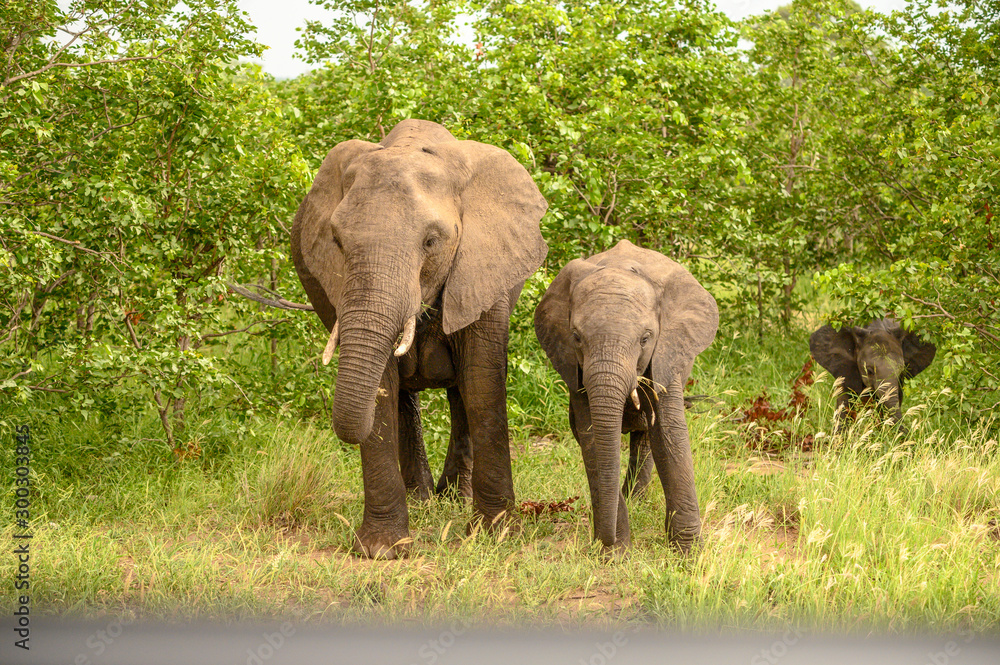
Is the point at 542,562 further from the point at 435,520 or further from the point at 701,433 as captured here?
the point at 701,433

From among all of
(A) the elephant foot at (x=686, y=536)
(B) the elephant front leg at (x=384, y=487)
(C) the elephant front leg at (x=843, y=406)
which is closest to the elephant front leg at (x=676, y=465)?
(A) the elephant foot at (x=686, y=536)

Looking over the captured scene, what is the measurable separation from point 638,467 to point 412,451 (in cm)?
148

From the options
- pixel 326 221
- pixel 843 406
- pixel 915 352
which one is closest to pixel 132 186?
pixel 326 221

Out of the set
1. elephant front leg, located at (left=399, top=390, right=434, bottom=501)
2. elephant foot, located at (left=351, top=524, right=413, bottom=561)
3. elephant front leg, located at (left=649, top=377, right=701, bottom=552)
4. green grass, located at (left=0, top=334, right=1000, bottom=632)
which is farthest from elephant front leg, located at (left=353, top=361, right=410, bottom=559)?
elephant front leg, located at (left=649, top=377, right=701, bottom=552)

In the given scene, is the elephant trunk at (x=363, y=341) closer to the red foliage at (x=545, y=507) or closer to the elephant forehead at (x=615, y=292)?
the elephant forehead at (x=615, y=292)

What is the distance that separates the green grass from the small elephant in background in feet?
0.77

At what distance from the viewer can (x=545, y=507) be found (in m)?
6.49

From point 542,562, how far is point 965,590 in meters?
2.08

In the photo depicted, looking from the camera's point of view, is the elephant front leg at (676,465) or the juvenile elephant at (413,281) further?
the elephant front leg at (676,465)

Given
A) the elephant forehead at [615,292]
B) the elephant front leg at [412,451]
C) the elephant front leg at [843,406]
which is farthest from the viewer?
the elephant front leg at [843,406]

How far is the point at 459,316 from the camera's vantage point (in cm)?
539

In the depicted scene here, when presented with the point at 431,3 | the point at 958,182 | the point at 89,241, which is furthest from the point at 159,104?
the point at 958,182

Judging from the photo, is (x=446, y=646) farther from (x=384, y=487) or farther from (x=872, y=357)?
(x=872, y=357)

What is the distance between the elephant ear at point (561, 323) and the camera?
561 centimetres
